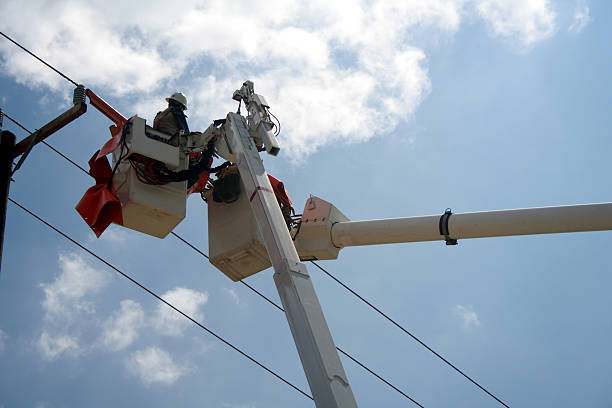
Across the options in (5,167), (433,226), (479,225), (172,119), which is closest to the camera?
(5,167)

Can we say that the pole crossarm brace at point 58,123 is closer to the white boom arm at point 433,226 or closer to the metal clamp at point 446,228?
the white boom arm at point 433,226

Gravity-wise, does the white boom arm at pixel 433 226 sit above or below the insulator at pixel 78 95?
below

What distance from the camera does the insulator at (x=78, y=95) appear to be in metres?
6.85

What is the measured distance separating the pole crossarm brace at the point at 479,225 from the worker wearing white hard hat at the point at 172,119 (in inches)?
92.1

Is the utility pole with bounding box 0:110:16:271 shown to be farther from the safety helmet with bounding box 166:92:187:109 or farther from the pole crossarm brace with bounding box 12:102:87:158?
the safety helmet with bounding box 166:92:187:109

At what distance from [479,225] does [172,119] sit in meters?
4.01

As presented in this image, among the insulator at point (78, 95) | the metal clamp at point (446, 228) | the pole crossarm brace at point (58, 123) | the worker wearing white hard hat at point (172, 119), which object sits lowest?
the metal clamp at point (446, 228)

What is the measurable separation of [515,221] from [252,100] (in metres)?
3.26

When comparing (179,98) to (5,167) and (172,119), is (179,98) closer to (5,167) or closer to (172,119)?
(172,119)

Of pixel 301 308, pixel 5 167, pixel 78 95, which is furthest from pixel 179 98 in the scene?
pixel 301 308

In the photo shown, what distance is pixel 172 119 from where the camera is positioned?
313 inches

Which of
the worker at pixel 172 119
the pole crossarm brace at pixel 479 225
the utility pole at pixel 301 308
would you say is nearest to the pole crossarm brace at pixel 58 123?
the worker at pixel 172 119

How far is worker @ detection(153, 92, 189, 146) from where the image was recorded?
25.8 feet


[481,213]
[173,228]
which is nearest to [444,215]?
[481,213]
